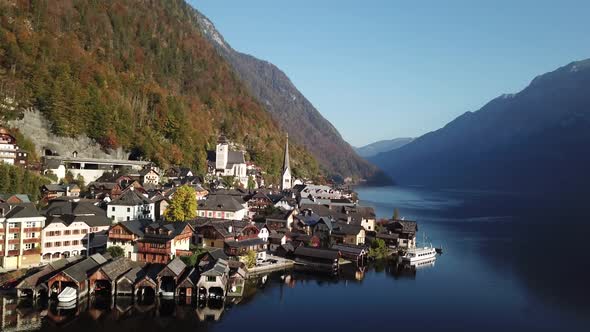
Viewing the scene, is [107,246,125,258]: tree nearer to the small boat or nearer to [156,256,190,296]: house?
[156,256,190,296]: house

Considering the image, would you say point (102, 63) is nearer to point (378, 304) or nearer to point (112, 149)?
point (112, 149)

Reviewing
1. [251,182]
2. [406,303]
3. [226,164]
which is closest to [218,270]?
[406,303]

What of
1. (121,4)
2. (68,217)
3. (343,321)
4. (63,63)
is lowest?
(343,321)

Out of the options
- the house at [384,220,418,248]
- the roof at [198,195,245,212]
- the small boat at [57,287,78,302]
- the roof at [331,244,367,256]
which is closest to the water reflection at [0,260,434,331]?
the small boat at [57,287,78,302]

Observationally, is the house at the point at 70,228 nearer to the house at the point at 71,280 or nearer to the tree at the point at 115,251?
the tree at the point at 115,251

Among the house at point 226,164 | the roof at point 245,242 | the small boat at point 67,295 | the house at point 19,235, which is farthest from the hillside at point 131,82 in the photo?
the small boat at point 67,295

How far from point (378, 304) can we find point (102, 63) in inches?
2462

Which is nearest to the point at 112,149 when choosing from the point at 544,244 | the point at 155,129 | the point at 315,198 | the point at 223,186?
the point at 155,129

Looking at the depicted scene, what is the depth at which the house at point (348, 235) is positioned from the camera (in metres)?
52.0

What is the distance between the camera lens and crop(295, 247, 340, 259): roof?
44.2 m

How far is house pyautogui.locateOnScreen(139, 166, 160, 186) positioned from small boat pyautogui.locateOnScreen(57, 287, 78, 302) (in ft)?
91.4

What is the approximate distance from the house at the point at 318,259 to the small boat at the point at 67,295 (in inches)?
775

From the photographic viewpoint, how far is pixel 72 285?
3219 centimetres

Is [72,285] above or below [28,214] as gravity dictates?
below
